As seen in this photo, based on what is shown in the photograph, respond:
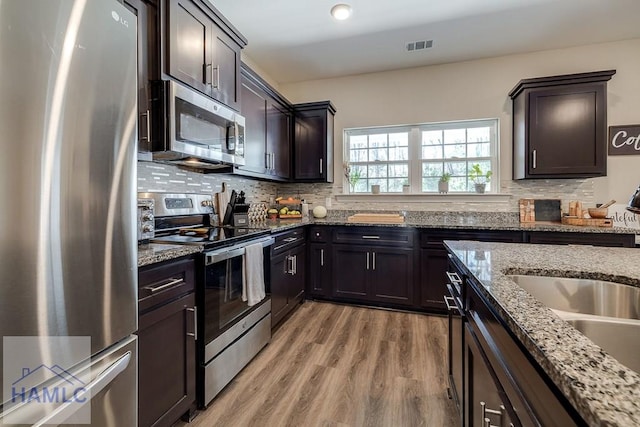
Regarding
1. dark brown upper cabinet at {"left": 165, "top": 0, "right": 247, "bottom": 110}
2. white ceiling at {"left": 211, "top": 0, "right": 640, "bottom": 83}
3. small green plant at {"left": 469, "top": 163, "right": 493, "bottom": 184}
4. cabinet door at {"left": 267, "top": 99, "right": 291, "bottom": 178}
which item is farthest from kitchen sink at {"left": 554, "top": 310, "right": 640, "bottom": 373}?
small green plant at {"left": 469, "top": 163, "right": 493, "bottom": 184}

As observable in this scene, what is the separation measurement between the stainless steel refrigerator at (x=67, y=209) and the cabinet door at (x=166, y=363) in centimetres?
21

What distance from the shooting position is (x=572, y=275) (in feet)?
3.63

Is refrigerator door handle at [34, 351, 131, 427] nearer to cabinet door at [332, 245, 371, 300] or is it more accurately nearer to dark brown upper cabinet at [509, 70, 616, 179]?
cabinet door at [332, 245, 371, 300]

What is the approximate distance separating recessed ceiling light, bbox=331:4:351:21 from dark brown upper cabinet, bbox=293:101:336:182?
109 centimetres

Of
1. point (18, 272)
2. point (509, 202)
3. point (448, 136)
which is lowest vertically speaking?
point (18, 272)

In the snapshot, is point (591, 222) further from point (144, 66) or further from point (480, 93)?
point (144, 66)

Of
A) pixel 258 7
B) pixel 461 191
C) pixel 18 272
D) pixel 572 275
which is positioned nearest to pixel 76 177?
pixel 18 272

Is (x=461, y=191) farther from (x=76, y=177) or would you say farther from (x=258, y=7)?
(x=76, y=177)

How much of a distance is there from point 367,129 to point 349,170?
58cm

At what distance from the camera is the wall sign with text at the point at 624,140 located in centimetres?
299

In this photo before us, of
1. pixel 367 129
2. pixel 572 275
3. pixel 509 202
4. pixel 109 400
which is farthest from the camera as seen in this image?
pixel 367 129

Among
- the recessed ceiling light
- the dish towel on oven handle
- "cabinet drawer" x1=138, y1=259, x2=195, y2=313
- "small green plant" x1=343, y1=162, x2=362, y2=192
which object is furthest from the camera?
"small green plant" x1=343, y1=162, x2=362, y2=192

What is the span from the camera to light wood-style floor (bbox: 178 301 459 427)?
160 centimetres

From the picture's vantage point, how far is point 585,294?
3.63 feet
